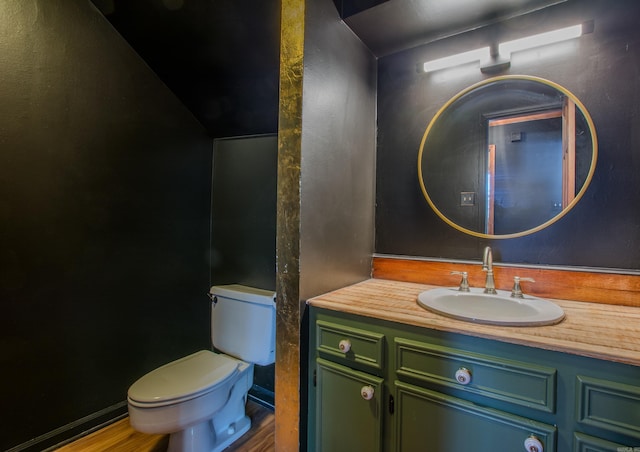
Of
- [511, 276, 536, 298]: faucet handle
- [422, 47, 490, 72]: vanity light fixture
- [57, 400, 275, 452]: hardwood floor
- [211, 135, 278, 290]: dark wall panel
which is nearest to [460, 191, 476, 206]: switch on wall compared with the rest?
[511, 276, 536, 298]: faucet handle

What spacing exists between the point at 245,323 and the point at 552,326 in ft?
4.54

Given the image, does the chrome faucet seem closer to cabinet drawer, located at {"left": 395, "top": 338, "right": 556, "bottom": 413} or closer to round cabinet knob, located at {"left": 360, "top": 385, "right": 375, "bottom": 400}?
cabinet drawer, located at {"left": 395, "top": 338, "right": 556, "bottom": 413}

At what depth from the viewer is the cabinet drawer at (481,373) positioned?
75cm

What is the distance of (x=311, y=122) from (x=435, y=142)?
2.32ft

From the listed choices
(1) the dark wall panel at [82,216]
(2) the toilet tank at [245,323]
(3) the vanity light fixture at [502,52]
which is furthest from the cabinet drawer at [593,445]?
(1) the dark wall panel at [82,216]

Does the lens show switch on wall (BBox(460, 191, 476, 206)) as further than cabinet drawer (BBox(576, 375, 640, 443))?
Yes

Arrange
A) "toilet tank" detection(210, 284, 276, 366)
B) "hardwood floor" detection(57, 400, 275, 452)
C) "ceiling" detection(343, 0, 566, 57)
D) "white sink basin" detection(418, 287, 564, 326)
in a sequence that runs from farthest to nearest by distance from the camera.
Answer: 1. "toilet tank" detection(210, 284, 276, 366)
2. "hardwood floor" detection(57, 400, 275, 452)
3. "ceiling" detection(343, 0, 566, 57)
4. "white sink basin" detection(418, 287, 564, 326)

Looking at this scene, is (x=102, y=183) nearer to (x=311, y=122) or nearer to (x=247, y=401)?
(x=311, y=122)

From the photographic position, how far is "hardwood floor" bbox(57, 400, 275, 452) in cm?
148

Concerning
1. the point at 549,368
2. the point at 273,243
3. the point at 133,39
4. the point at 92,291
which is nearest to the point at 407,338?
the point at 549,368

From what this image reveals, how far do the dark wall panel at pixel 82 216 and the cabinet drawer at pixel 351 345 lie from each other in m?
1.30

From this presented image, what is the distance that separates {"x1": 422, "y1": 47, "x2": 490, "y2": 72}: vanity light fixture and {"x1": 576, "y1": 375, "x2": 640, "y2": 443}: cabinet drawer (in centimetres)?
131

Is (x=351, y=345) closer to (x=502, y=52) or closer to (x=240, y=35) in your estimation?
(x=502, y=52)

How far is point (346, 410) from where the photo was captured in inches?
40.8
